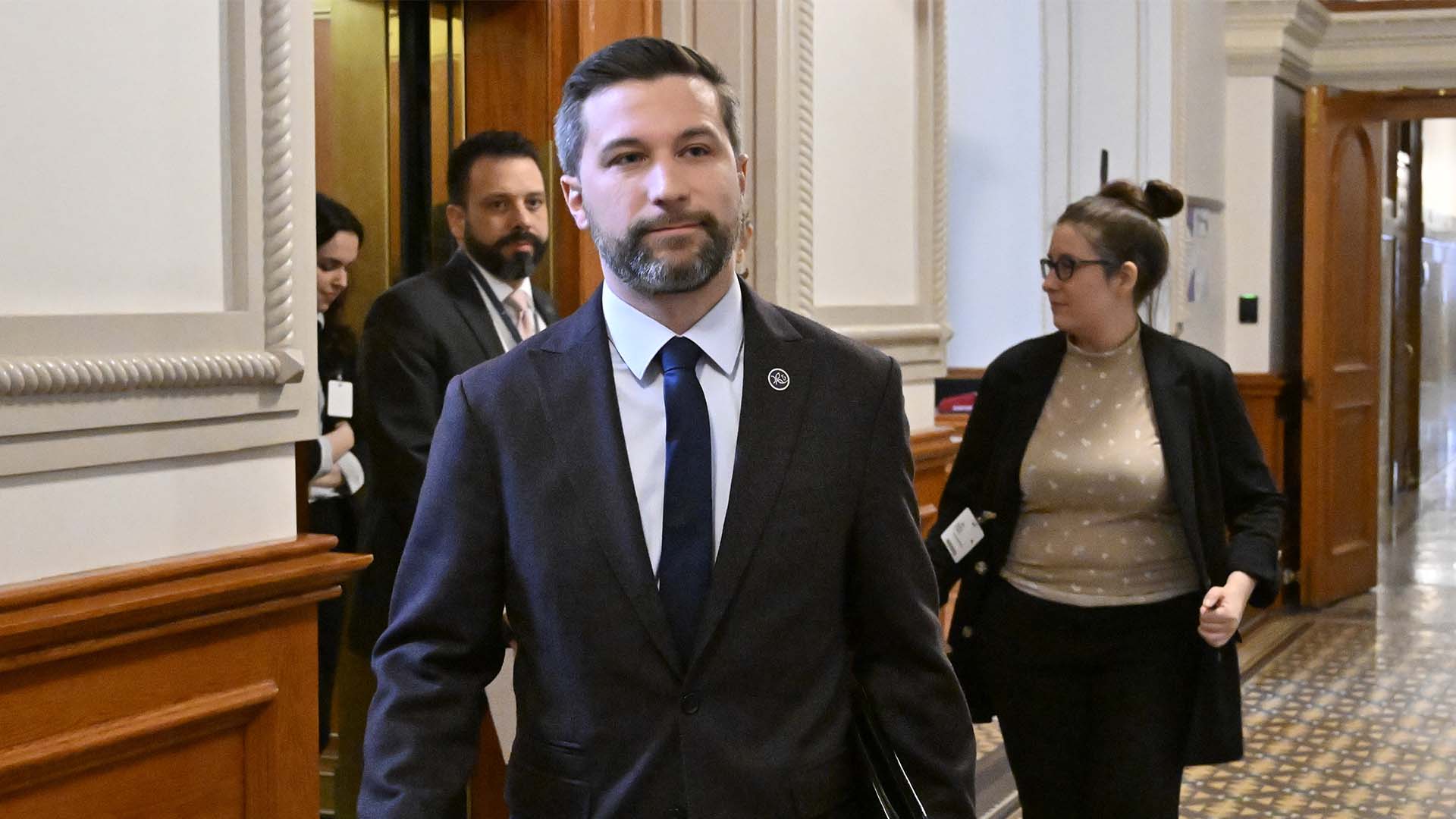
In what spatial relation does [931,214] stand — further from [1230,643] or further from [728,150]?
[728,150]

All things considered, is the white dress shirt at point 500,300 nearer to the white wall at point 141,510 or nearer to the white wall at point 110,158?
the white wall at point 141,510

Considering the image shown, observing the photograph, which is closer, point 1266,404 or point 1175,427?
point 1175,427

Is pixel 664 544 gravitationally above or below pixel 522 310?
below

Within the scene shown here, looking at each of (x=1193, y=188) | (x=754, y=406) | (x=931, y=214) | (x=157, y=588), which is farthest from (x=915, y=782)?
(x=1193, y=188)

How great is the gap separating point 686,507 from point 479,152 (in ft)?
6.72

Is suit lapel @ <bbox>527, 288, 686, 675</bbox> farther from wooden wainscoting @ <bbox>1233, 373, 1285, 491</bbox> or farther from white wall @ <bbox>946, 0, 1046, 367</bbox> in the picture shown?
wooden wainscoting @ <bbox>1233, 373, 1285, 491</bbox>

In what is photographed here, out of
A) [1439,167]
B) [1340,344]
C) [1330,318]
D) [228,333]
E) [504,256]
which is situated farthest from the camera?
[1439,167]

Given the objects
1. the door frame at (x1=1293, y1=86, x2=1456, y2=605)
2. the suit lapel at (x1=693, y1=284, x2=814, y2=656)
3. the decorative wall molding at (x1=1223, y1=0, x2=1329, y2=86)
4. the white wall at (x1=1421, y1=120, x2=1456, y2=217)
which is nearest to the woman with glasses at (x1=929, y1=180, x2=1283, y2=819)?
the suit lapel at (x1=693, y1=284, x2=814, y2=656)

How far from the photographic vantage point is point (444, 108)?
4.08 meters

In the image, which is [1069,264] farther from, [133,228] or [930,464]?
[133,228]

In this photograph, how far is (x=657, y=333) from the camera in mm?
1750

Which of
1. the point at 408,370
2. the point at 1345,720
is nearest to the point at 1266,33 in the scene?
the point at 1345,720

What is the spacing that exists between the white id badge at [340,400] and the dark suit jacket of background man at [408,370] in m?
0.03

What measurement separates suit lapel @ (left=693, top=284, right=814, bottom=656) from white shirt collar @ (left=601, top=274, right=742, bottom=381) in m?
0.02
